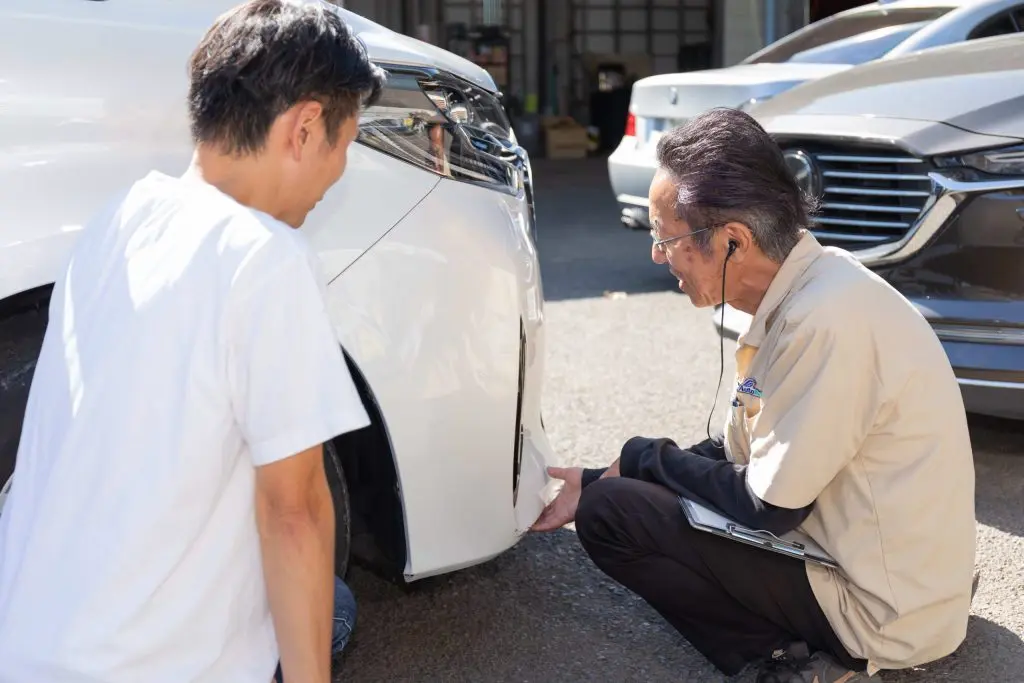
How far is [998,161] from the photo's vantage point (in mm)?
3389

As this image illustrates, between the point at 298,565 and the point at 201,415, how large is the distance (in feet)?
0.69

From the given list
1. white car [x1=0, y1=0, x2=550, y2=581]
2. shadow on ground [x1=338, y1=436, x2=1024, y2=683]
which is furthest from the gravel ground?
white car [x1=0, y1=0, x2=550, y2=581]

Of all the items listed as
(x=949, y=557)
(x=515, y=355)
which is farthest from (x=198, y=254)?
(x=949, y=557)

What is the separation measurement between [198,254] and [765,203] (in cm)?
124

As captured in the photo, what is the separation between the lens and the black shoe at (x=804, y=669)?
7.27ft

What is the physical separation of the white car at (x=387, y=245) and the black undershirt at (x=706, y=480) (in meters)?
0.22

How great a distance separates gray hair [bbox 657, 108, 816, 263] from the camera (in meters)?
2.17

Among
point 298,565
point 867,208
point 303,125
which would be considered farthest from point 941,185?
point 298,565

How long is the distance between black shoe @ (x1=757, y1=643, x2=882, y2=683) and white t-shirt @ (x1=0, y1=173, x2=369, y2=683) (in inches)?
48.8

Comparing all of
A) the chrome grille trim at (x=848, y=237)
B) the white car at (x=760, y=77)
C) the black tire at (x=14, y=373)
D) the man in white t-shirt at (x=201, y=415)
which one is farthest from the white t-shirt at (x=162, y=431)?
the white car at (x=760, y=77)

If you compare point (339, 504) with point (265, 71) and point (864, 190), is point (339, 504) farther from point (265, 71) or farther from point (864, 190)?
point (864, 190)

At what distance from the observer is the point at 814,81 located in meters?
4.30

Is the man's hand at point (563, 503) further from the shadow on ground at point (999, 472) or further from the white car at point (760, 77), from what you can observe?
the white car at point (760, 77)

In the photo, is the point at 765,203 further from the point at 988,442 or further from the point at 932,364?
the point at 988,442
